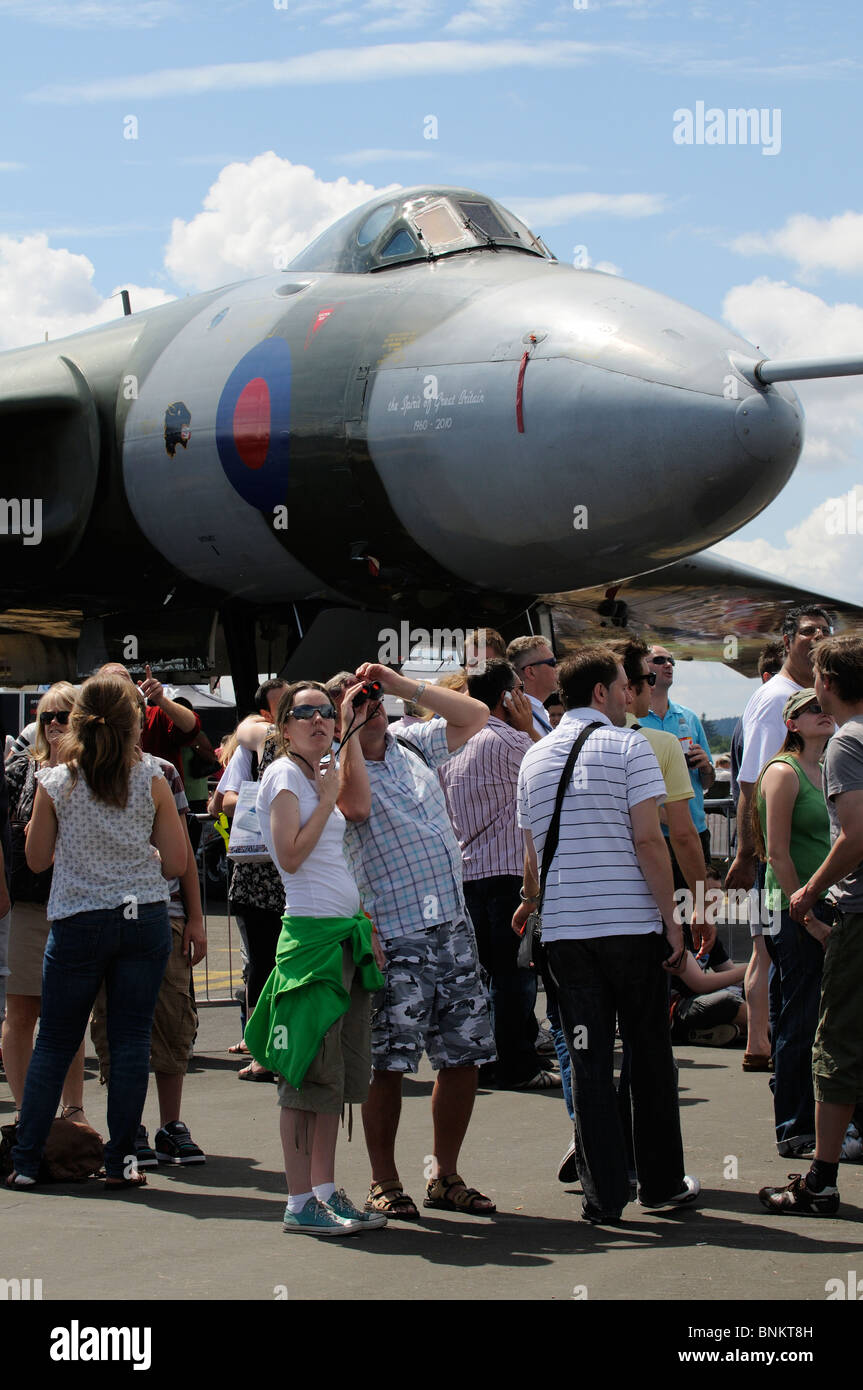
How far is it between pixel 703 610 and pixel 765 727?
1191 cm

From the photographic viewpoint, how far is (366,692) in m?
5.27

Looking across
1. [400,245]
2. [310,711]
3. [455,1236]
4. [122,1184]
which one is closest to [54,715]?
[310,711]

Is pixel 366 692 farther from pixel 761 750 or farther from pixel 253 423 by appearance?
pixel 253 423

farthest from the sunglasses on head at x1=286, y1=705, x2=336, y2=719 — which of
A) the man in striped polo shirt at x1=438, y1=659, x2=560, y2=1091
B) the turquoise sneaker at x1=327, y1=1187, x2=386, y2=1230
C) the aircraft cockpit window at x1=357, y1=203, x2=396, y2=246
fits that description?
the aircraft cockpit window at x1=357, y1=203, x2=396, y2=246

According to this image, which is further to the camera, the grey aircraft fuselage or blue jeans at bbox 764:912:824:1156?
the grey aircraft fuselage

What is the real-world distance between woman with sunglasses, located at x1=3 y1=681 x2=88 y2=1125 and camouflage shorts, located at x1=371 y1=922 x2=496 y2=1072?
1658 mm

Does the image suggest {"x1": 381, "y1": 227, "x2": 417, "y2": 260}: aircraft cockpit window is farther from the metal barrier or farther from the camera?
the camera

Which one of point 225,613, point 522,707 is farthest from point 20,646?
point 522,707

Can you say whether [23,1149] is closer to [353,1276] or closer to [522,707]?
[353,1276]

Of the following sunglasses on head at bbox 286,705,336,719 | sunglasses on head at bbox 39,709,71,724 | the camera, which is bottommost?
sunglasses on head at bbox 39,709,71,724

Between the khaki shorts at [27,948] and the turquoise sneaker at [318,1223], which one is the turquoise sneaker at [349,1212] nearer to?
the turquoise sneaker at [318,1223]

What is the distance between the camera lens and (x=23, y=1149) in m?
5.72

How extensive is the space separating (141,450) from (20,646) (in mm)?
5607

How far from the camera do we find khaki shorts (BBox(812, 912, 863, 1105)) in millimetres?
5016
